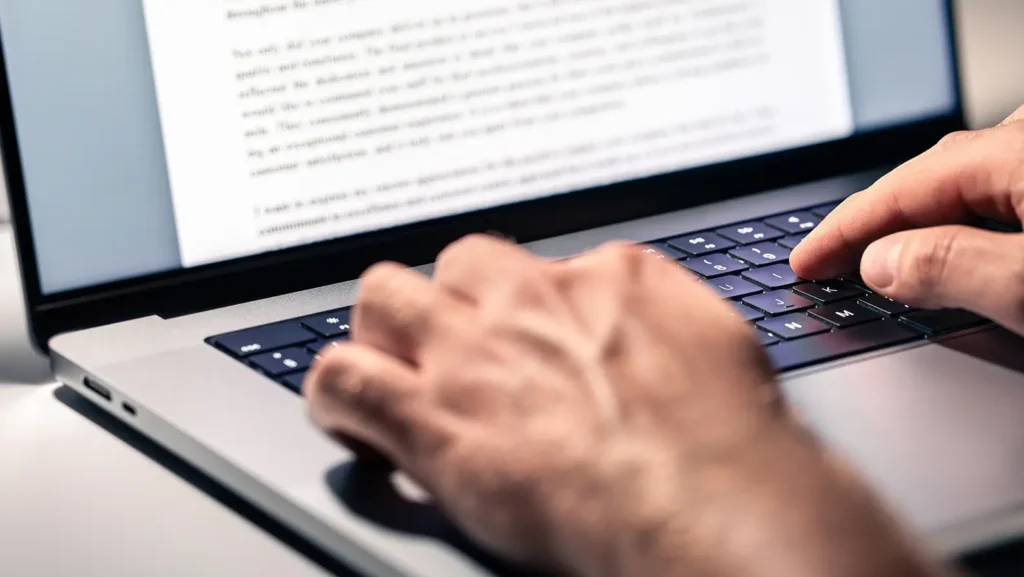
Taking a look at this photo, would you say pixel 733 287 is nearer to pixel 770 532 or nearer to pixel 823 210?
pixel 823 210

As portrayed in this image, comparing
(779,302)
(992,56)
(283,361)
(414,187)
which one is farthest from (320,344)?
(992,56)

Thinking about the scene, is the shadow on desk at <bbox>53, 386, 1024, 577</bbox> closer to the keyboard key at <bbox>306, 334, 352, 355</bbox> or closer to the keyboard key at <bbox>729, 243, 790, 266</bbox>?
the keyboard key at <bbox>306, 334, 352, 355</bbox>

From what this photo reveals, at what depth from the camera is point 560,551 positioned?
0.34 m

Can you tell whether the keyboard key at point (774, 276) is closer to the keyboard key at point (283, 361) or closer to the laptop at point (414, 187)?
the laptop at point (414, 187)

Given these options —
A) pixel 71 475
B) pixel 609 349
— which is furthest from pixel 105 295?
pixel 609 349

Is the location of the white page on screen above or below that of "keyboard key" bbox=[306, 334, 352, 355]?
above

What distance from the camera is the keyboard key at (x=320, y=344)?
0.54 meters

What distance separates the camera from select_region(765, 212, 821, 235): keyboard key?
0.68 m

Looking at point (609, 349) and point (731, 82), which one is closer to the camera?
point (609, 349)

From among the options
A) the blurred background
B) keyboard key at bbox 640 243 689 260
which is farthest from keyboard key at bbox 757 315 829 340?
the blurred background

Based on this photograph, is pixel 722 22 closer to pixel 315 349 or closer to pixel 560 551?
pixel 315 349

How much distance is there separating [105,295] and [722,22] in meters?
0.41

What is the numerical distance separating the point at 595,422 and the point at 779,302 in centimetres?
26

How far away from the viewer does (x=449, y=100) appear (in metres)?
0.64
